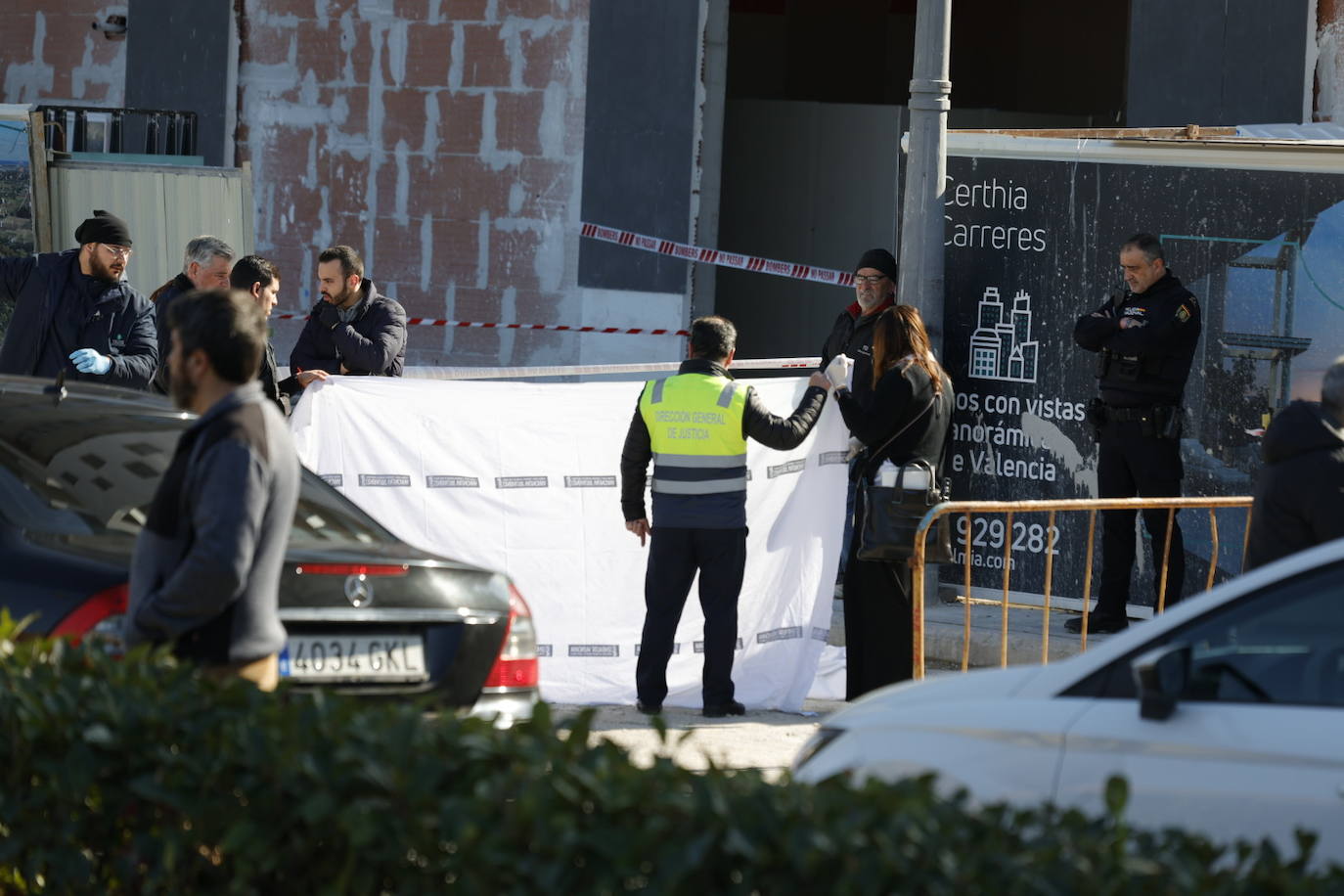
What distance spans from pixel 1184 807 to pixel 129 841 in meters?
2.27

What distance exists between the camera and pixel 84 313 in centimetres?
902

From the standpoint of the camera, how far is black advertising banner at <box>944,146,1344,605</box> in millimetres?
9320

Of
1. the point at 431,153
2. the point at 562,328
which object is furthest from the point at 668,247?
the point at 431,153

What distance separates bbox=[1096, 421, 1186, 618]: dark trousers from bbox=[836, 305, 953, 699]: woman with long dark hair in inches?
56.6

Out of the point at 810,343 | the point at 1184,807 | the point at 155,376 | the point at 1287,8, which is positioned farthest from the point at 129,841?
the point at 810,343

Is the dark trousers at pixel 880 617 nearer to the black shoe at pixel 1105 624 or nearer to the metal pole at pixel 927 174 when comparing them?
the black shoe at pixel 1105 624

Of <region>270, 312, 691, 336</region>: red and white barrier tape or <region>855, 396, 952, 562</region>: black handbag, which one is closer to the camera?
<region>855, 396, 952, 562</region>: black handbag

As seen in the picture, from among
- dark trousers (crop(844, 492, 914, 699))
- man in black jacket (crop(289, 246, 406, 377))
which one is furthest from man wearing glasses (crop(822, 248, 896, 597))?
man in black jacket (crop(289, 246, 406, 377))

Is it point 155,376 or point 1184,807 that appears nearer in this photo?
point 1184,807

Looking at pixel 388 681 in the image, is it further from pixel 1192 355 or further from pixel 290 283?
pixel 290 283

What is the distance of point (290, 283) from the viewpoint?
16125 millimetres

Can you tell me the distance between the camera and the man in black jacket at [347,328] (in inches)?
369

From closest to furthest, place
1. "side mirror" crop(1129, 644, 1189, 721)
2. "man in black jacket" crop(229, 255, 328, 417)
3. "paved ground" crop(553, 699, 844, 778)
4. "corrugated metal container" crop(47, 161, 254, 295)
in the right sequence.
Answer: "side mirror" crop(1129, 644, 1189, 721) → "paved ground" crop(553, 699, 844, 778) → "man in black jacket" crop(229, 255, 328, 417) → "corrugated metal container" crop(47, 161, 254, 295)

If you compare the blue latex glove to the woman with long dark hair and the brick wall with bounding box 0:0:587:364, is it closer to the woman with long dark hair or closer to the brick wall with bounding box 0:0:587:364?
the woman with long dark hair
